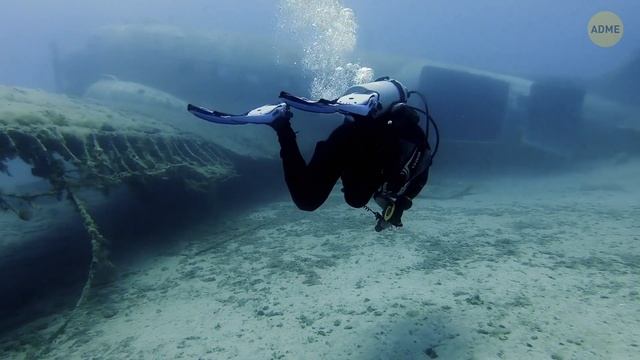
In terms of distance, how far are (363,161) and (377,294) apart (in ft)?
7.79

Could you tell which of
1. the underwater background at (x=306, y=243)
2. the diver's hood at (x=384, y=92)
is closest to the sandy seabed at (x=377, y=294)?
the underwater background at (x=306, y=243)

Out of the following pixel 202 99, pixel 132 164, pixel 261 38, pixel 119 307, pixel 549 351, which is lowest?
pixel 119 307

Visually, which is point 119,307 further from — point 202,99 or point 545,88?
point 545,88

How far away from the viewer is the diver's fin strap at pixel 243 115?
2.99m

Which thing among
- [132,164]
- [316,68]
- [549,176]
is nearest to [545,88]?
[549,176]

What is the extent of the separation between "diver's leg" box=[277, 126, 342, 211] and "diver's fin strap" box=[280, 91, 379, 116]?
0.48m

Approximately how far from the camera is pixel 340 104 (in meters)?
2.77

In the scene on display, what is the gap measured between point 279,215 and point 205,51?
1068cm

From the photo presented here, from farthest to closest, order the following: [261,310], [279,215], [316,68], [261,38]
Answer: [261,38] < [316,68] < [279,215] < [261,310]

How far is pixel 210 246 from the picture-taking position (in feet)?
23.7

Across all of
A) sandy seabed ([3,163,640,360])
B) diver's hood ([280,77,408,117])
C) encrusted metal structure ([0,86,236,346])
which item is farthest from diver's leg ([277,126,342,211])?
encrusted metal structure ([0,86,236,346])

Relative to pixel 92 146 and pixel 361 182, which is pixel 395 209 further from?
pixel 92 146

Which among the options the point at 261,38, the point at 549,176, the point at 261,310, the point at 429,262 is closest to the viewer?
the point at 261,310

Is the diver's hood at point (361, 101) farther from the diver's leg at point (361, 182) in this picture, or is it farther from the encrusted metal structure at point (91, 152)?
the encrusted metal structure at point (91, 152)
